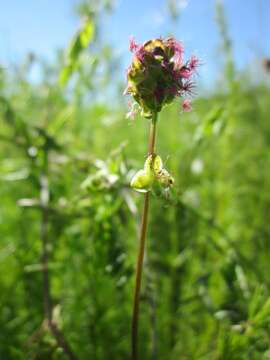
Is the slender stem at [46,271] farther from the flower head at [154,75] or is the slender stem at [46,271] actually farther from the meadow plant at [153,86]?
the flower head at [154,75]

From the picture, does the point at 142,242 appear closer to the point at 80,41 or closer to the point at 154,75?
the point at 154,75

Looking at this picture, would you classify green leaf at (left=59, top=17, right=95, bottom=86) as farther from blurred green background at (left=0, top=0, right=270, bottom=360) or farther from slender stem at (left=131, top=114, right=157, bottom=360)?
slender stem at (left=131, top=114, right=157, bottom=360)

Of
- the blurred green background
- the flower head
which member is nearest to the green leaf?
the blurred green background

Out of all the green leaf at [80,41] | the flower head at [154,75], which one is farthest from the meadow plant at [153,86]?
the green leaf at [80,41]

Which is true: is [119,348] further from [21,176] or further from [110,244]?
[21,176]

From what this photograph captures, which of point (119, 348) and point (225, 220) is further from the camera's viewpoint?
point (225, 220)

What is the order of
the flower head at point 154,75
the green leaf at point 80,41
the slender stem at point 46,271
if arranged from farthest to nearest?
the green leaf at point 80,41
the slender stem at point 46,271
the flower head at point 154,75

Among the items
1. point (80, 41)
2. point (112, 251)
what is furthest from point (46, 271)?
point (80, 41)

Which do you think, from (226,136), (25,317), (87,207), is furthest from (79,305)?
(226,136)
